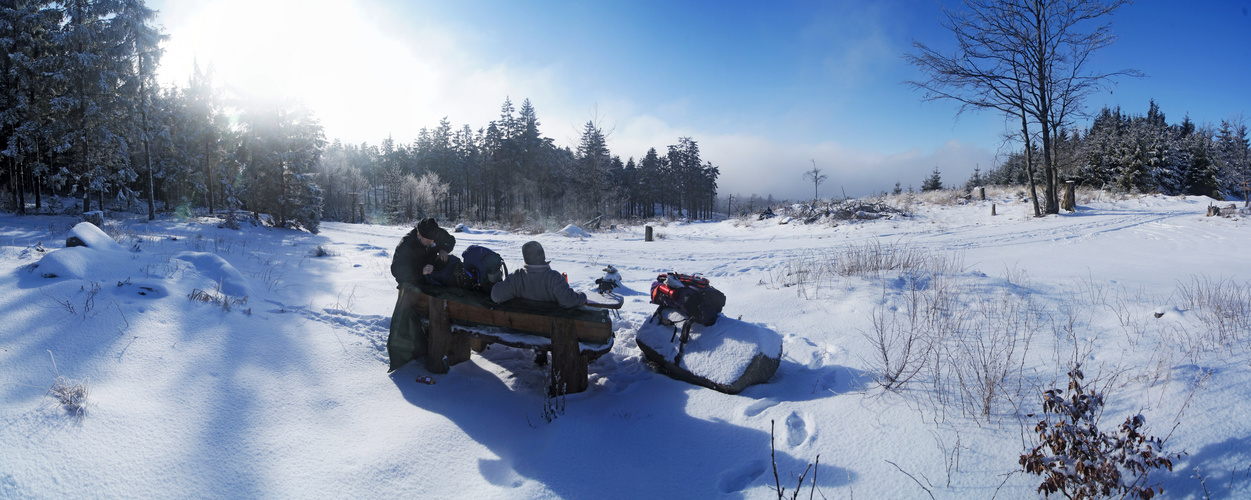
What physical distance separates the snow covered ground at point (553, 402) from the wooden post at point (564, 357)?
0.16 metres

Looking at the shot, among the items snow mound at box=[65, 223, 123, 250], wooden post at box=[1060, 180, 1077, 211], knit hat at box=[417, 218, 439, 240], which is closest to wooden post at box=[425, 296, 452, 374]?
knit hat at box=[417, 218, 439, 240]

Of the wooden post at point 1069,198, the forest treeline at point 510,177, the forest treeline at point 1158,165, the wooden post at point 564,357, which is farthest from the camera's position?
the forest treeline at point 510,177

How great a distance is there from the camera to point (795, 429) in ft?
10.6

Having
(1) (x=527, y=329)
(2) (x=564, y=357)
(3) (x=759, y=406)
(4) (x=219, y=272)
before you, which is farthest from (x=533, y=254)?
(4) (x=219, y=272)

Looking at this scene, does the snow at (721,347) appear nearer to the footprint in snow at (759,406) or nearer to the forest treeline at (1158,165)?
the footprint in snow at (759,406)

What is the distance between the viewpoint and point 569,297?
12.6ft

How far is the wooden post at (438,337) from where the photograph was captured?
Answer: 4.14 meters

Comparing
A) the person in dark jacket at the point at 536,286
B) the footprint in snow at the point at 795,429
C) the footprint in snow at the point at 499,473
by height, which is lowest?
the footprint in snow at the point at 499,473

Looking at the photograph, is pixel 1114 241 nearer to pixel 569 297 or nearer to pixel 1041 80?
pixel 1041 80

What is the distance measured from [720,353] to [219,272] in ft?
20.3

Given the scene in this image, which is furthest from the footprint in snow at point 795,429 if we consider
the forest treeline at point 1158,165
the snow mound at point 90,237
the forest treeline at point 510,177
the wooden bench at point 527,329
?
the forest treeline at point 1158,165

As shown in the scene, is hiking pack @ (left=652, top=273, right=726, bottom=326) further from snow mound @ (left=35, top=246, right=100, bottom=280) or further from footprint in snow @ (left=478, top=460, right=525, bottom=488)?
snow mound @ (left=35, top=246, right=100, bottom=280)

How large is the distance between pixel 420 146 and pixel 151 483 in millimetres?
71558

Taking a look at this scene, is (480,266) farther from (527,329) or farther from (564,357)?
(564,357)
